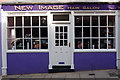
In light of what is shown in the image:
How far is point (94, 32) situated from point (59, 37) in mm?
1778

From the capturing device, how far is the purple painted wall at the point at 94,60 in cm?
951

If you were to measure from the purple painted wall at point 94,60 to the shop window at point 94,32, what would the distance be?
390 mm

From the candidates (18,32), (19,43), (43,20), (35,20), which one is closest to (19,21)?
(18,32)

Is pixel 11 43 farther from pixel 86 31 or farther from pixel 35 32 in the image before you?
pixel 86 31

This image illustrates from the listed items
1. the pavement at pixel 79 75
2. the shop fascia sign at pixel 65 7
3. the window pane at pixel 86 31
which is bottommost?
the pavement at pixel 79 75

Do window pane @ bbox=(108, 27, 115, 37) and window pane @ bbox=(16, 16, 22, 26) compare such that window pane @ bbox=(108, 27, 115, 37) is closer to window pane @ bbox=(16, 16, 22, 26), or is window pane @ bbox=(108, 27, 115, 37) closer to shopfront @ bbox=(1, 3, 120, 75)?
shopfront @ bbox=(1, 3, 120, 75)

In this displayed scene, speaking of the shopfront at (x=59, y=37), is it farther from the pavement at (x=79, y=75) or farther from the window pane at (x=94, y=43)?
the pavement at (x=79, y=75)

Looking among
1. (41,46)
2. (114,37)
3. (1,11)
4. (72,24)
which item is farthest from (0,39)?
(114,37)

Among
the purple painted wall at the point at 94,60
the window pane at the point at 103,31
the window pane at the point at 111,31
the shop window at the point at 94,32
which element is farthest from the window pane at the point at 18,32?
the window pane at the point at 111,31

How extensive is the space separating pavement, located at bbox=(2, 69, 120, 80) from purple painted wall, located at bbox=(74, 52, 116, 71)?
1.07 ft

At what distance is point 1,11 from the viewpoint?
375 inches

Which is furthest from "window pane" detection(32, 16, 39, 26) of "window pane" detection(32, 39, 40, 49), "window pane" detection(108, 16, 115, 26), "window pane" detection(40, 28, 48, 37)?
"window pane" detection(108, 16, 115, 26)

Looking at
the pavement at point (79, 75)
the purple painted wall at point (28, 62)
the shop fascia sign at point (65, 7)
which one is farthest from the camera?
the purple painted wall at point (28, 62)

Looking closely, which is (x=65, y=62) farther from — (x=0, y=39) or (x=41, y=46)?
(x=0, y=39)
